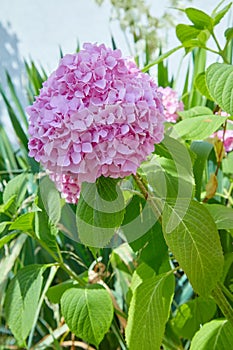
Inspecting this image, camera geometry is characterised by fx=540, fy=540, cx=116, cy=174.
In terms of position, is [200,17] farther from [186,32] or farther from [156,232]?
[156,232]

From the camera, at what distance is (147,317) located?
457 mm

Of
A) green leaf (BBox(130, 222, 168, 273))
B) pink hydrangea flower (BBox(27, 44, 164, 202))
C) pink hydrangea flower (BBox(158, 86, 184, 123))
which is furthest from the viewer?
pink hydrangea flower (BBox(158, 86, 184, 123))

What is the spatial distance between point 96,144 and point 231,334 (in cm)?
21

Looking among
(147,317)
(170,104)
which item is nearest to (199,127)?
(147,317)

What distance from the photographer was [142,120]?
1.29 feet

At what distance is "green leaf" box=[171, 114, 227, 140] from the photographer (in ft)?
1.52

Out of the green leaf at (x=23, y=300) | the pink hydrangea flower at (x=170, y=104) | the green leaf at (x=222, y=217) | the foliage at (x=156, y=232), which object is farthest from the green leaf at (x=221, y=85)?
the pink hydrangea flower at (x=170, y=104)

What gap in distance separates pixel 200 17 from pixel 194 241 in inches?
9.0

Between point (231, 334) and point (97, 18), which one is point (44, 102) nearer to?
point (231, 334)

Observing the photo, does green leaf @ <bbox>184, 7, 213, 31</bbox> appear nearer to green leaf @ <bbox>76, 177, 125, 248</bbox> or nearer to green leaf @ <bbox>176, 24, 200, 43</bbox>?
green leaf @ <bbox>176, 24, 200, 43</bbox>

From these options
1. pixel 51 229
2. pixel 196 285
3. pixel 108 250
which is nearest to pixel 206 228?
pixel 196 285

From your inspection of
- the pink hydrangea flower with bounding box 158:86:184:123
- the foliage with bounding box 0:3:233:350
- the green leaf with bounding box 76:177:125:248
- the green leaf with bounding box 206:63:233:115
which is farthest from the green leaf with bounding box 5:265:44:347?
the pink hydrangea flower with bounding box 158:86:184:123

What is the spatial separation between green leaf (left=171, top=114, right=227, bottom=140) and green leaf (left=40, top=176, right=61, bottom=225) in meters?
0.13

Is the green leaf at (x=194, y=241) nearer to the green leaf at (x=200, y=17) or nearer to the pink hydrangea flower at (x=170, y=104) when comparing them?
the green leaf at (x=200, y=17)
